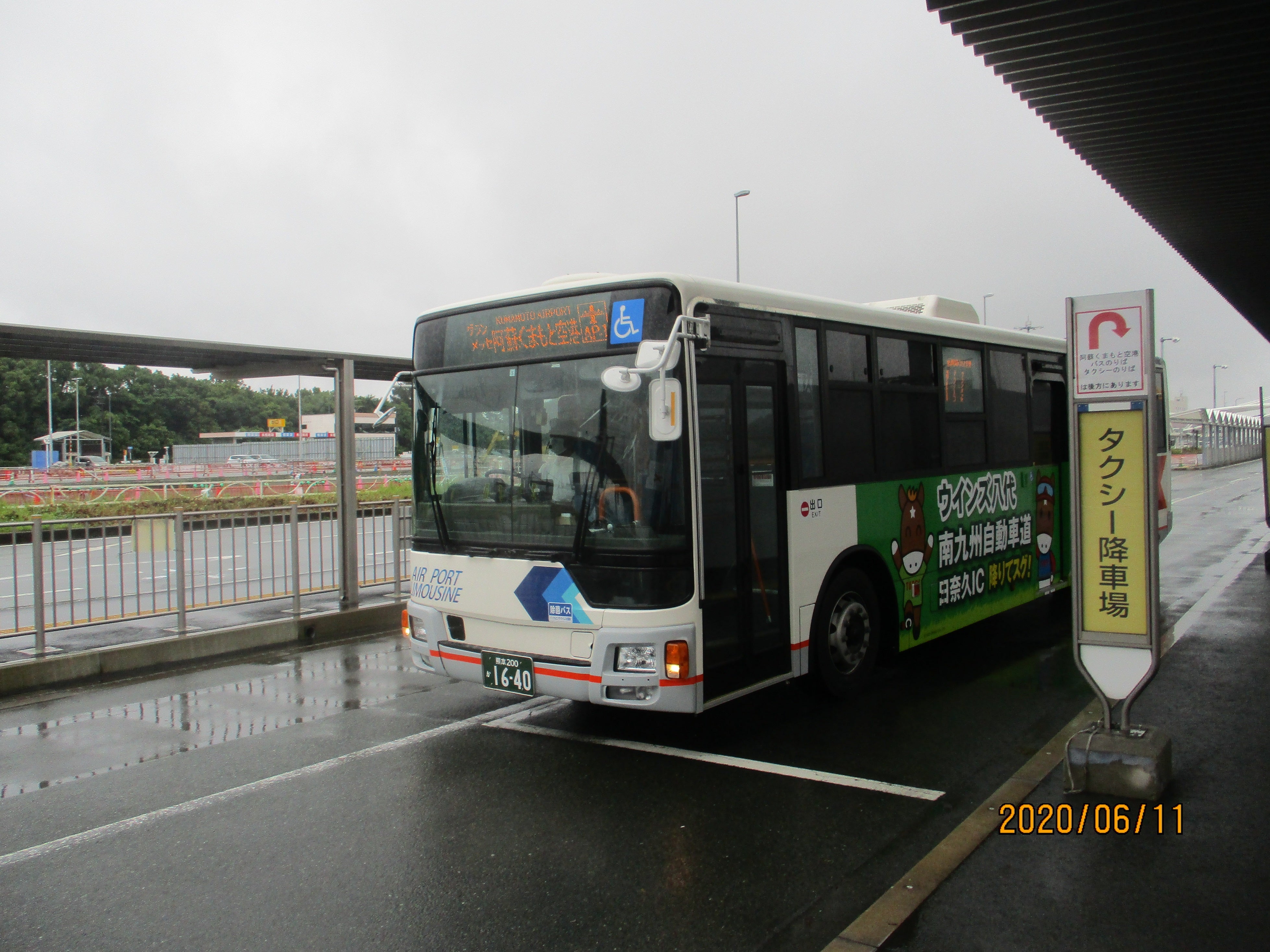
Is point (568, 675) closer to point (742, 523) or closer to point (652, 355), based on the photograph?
point (742, 523)

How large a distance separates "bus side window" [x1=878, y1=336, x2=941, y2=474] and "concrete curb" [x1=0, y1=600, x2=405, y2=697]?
6.41m

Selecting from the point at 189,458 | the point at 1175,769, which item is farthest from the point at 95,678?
the point at 189,458

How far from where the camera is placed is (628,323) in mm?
5605

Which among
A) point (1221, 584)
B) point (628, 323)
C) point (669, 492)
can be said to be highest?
point (628, 323)

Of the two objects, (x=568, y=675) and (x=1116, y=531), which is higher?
(x=1116, y=531)

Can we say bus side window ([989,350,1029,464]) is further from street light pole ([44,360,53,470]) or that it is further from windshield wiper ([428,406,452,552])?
street light pole ([44,360,53,470])

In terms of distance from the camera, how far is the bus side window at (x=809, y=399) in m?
6.53

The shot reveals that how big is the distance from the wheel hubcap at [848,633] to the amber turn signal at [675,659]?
1.75m

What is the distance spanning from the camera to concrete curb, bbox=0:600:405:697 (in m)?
8.17

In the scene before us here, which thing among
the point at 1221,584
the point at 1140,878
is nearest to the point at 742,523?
the point at 1140,878

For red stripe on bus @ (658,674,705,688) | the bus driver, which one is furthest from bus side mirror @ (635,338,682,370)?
red stripe on bus @ (658,674,705,688)

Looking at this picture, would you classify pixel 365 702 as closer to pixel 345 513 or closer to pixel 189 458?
pixel 345 513

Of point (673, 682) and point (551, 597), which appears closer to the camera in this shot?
point (673, 682)
